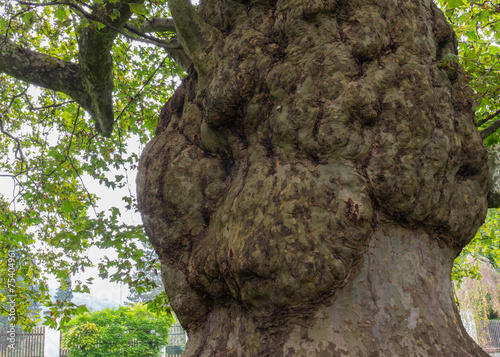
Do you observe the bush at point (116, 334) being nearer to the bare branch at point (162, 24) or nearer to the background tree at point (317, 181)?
the bare branch at point (162, 24)

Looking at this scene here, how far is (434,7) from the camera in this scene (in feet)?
9.35

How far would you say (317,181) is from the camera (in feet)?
6.94

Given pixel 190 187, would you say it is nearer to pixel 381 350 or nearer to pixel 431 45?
pixel 381 350

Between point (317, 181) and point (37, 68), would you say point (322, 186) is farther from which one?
point (37, 68)

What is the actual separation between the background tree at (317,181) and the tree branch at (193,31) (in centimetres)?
1

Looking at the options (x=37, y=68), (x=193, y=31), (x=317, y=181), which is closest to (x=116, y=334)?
(x=37, y=68)

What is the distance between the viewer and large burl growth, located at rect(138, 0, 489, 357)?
2.01 meters

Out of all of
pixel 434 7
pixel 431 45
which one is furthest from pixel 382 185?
pixel 434 7

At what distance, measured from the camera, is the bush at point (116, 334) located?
13.3m

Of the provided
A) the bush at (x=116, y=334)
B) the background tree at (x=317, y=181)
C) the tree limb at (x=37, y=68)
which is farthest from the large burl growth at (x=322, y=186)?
the bush at (x=116, y=334)

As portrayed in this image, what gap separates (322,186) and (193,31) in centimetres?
171

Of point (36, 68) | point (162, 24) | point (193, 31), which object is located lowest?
point (193, 31)

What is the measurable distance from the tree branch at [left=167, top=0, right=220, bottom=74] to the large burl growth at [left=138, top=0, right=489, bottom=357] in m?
0.07

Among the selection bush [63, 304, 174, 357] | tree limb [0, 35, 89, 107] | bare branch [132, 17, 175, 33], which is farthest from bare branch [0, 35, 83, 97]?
bush [63, 304, 174, 357]
